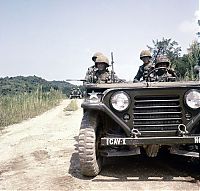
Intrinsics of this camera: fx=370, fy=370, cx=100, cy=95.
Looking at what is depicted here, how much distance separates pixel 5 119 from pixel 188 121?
34.0 feet

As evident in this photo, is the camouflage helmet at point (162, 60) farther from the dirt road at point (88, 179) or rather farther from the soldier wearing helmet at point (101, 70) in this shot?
the dirt road at point (88, 179)

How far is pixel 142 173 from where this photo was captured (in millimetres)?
4785

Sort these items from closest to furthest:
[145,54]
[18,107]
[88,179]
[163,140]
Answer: [163,140]
[88,179]
[145,54]
[18,107]

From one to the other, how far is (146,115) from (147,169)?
962mm

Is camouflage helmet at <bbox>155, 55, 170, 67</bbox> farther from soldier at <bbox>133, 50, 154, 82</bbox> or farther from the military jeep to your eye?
the military jeep

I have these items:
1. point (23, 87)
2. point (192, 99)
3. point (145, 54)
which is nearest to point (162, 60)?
point (145, 54)

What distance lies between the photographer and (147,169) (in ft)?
16.4

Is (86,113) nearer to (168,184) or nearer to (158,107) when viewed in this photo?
(158,107)

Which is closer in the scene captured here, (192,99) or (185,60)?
(192,99)

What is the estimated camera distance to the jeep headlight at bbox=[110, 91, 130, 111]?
4375 millimetres

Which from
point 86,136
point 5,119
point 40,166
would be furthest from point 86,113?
point 5,119

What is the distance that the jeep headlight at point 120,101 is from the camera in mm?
4375

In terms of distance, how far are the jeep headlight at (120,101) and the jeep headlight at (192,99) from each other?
69 cm

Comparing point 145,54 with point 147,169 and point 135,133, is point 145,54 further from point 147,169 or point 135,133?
point 135,133
